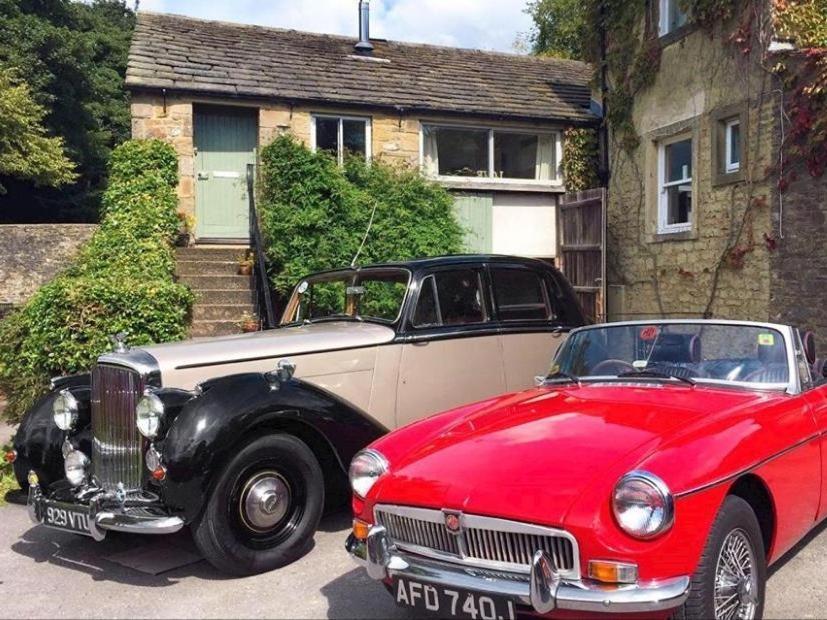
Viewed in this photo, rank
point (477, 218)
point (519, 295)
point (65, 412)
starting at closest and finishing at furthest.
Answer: point (65, 412) < point (519, 295) < point (477, 218)

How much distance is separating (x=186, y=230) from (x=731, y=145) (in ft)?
27.7

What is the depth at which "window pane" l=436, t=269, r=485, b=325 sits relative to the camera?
5637 mm

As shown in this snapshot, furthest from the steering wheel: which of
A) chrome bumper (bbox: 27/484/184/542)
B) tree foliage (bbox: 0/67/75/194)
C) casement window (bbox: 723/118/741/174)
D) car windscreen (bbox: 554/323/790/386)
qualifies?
tree foliage (bbox: 0/67/75/194)

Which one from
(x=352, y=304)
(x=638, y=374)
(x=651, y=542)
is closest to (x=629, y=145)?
(x=352, y=304)

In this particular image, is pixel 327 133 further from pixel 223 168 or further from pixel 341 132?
pixel 223 168

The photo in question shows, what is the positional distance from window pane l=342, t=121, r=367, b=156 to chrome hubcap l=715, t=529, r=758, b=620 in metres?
10.6

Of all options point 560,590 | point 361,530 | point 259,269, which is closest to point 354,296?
point 361,530

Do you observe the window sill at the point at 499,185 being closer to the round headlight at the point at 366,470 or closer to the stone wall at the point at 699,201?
the stone wall at the point at 699,201

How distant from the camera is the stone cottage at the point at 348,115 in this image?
11906 millimetres

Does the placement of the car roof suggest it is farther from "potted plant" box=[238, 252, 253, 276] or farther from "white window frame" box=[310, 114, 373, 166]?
"white window frame" box=[310, 114, 373, 166]

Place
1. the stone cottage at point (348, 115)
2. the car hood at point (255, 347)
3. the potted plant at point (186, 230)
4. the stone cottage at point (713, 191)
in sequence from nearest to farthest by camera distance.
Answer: the car hood at point (255, 347), the stone cottage at point (713, 191), the potted plant at point (186, 230), the stone cottage at point (348, 115)

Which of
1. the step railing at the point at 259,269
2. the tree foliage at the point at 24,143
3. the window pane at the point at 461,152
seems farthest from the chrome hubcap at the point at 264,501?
the tree foliage at the point at 24,143

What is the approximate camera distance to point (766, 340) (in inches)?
161

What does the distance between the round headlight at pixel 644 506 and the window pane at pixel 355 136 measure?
34.9 ft
